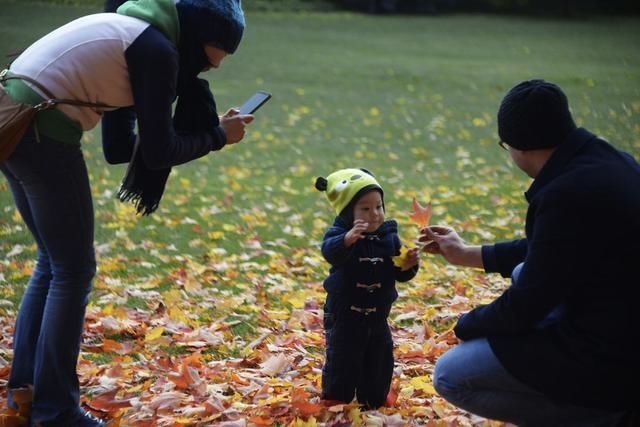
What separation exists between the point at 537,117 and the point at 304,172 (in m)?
7.63

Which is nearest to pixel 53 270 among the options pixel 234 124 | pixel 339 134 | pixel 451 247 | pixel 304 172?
pixel 234 124

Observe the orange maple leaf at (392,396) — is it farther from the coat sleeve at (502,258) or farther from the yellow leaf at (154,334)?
the yellow leaf at (154,334)

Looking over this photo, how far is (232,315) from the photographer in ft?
18.3

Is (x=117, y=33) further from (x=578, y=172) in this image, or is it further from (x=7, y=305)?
(x=7, y=305)

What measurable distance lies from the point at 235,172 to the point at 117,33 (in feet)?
23.5

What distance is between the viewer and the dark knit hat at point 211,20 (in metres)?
3.34

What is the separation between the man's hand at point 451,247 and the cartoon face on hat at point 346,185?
0.29 metres

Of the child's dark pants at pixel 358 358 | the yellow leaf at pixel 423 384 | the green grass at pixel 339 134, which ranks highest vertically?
the child's dark pants at pixel 358 358

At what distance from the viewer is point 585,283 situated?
2.83 meters

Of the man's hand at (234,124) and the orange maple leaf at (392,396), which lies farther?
the orange maple leaf at (392,396)

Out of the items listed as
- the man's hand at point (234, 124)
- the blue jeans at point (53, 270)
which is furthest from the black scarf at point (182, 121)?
the blue jeans at point (53, 270)

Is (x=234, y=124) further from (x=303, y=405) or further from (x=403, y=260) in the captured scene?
(x=303, y=405)

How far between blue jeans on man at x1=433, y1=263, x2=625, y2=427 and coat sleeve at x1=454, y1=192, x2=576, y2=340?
0.07m

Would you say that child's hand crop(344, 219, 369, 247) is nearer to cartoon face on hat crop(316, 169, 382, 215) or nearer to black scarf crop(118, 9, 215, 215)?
cartoon face on hat crop(316, 169, 382, 215)
